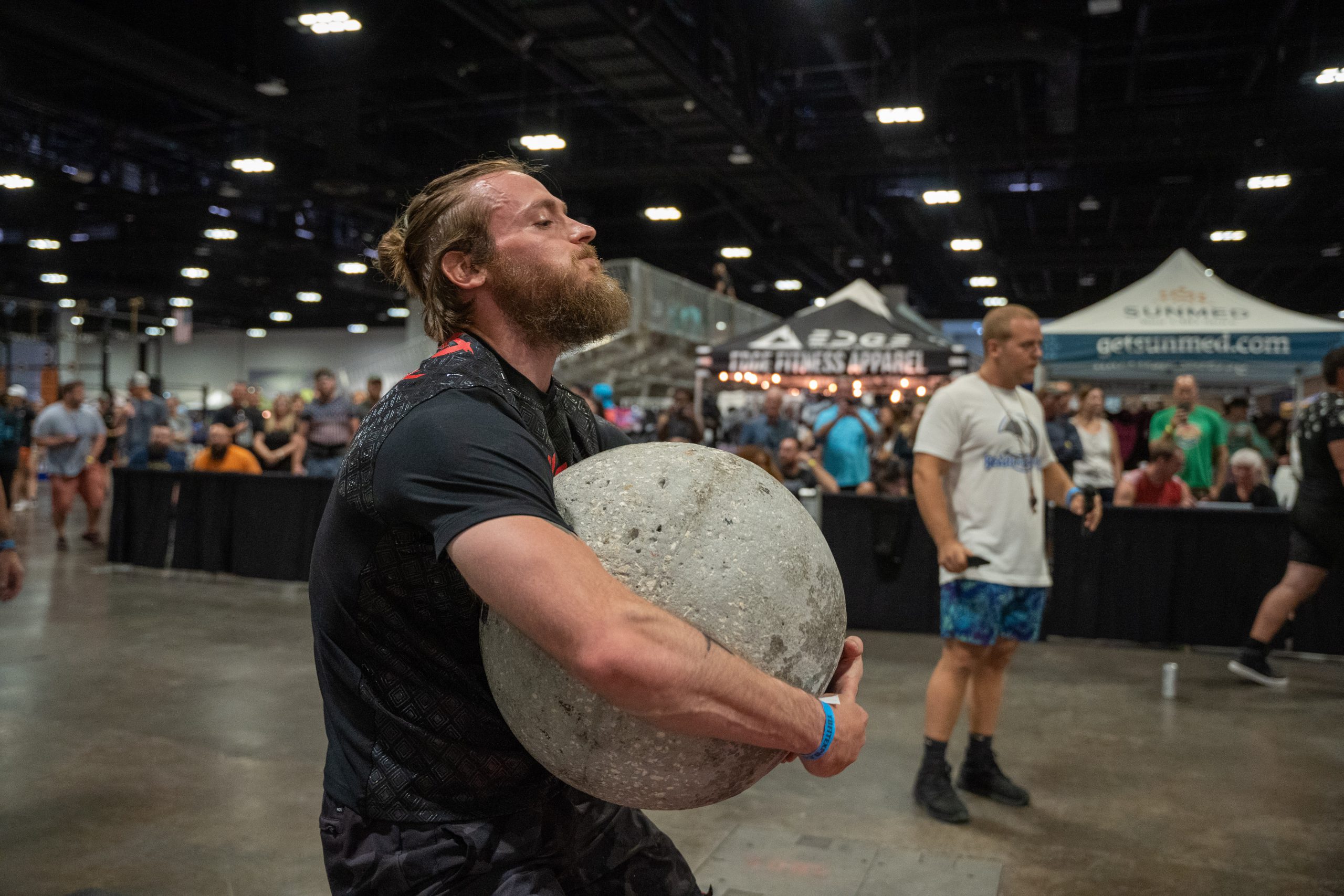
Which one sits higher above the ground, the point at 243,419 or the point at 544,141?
the point at 544,141

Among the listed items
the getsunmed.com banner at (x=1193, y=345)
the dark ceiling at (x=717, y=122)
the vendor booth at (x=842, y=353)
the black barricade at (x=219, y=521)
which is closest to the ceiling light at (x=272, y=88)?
the dark ceiling at (x=717, y=122)

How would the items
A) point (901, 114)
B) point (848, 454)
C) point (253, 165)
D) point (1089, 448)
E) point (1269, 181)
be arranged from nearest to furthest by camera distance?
point (1089, 448), point (848, 454), point (901, 114), point (1269, 181), point (253, 165)

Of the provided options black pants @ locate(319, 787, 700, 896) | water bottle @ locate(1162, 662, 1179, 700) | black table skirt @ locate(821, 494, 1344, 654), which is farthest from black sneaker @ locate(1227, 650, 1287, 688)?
black pants @ locate(319, 787, 700, 896)

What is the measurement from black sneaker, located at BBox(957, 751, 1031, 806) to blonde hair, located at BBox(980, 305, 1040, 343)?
1.63 meters

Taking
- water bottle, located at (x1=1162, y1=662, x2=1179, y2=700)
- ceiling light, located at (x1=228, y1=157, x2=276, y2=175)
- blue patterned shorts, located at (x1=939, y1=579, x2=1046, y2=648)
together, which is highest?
ceiling light, located at (x1=228, y1=157, x2=276, y2=175)

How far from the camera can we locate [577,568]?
104 centimetres

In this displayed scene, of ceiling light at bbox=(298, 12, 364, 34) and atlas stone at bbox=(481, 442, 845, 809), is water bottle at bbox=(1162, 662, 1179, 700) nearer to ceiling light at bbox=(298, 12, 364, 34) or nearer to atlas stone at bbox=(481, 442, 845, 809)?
atlas stone at bbox=(481, 442, 845, 809)

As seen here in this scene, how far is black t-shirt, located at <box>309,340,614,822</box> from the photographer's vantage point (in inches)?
47.3

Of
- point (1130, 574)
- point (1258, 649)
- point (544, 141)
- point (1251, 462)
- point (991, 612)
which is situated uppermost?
point (544, 141)

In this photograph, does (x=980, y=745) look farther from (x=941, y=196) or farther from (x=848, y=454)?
(x=941, y=196)

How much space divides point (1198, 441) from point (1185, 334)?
166 cm

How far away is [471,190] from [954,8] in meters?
10.8

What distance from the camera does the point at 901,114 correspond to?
11.2 meters

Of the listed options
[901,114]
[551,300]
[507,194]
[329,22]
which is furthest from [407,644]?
[901,114]
